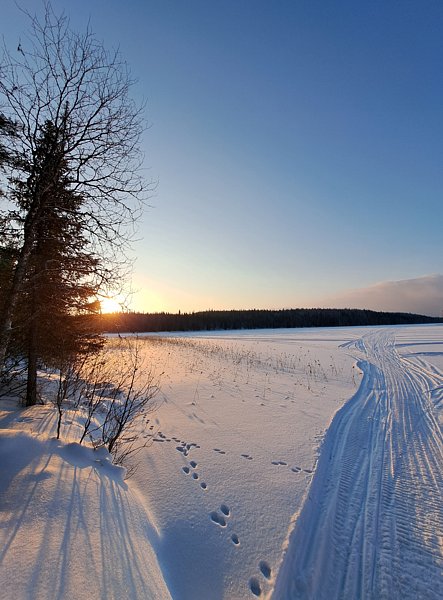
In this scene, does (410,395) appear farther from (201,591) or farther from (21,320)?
(21,320)

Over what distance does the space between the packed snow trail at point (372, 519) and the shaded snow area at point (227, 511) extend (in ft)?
0.05

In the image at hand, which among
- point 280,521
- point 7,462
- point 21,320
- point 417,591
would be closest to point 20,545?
point 7,462

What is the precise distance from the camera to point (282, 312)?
317ft

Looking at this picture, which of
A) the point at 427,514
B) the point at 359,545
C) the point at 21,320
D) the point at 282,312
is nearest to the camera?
the point at 359,545

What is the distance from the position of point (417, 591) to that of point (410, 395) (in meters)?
7.76

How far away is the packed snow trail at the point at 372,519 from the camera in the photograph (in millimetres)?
2791

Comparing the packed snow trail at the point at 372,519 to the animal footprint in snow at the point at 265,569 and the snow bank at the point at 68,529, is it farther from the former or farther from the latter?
the snow bank at the point at 68,529

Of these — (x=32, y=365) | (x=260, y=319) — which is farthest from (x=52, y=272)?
(x=260, y=319)

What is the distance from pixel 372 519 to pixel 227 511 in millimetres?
1855

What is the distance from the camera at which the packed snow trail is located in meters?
2.79

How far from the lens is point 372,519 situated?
359cm

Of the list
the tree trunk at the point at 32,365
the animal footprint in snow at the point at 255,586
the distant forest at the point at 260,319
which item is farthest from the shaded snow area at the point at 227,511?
the distant forest at the point at 260,319

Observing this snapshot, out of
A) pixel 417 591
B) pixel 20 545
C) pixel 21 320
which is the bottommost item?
pixel 417 591

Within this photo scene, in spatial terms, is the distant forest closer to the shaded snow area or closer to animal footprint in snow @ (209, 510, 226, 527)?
the shaded snow area
